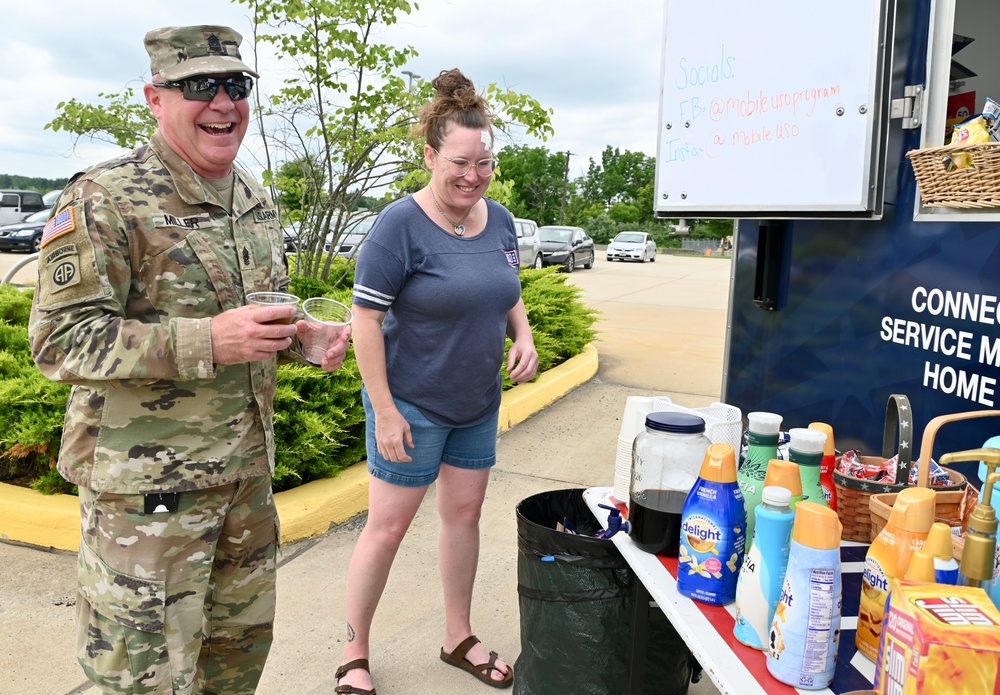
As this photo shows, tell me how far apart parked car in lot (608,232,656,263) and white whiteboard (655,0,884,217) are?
93.8 feet

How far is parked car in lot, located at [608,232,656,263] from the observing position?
104ft

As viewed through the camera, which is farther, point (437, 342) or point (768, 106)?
point (768, 106)

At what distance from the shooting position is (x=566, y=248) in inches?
957

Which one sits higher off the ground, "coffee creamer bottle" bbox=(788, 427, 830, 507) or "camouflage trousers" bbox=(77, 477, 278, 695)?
"coffee creamer bottle" bbox=(788, 427, 830, 507)

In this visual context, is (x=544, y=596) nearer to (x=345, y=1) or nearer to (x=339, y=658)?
(x=339, y=658)

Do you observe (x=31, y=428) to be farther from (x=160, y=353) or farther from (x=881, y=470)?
(x=881, y=470)

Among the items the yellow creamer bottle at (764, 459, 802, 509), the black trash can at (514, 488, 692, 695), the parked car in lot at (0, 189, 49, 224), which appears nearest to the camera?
the yellow creamer bottle at (764, 459, 802, 509)

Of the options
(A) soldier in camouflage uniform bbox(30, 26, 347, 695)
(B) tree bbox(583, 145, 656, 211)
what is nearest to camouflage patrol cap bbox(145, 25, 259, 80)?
(A) soldier in camouflage uniform bbox(30, 26, 347, 695)

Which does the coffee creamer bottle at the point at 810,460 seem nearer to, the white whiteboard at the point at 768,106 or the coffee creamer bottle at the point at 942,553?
the coffee creamer bottle at the point at 942,553

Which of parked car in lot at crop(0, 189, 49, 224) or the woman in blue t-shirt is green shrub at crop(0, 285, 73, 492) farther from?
parked car in lot at crop(0, 189, 49, 224)

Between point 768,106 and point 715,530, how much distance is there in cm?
171

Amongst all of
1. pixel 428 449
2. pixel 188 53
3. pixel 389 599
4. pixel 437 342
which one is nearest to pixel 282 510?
pixel 389 599

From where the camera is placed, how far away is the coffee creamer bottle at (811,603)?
4.29 feet

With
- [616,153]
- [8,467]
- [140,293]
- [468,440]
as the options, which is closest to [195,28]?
[140,293]
